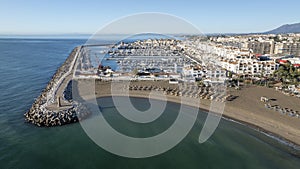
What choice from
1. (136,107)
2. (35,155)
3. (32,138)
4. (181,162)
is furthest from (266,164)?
(32,138)

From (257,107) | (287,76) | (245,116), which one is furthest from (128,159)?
(287,76)

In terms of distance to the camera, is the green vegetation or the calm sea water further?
the green vegetation

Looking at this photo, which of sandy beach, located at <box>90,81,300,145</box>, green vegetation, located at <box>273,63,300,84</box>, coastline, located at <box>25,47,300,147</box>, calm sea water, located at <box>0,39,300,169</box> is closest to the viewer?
calm sea water, located at <box>0,39,300,169</box>

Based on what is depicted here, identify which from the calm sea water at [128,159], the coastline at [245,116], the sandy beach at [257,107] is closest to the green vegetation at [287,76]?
the sandy beach at [257,107]

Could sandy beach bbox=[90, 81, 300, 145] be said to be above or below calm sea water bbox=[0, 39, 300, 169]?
above

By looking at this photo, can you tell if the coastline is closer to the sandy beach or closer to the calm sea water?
the sandy beach

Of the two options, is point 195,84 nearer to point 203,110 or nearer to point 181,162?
point 203,110

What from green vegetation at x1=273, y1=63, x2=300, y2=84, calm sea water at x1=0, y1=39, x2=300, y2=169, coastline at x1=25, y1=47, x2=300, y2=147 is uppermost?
green vegetation at x1=273, y1=63, x2=300, y2=84

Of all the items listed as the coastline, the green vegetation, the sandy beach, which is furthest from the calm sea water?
the green vegetation

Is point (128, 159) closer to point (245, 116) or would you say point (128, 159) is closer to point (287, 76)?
point (245, 116)
